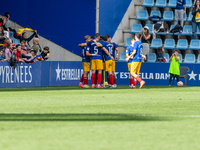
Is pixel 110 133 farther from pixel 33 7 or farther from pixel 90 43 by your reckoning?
pixel 33 7

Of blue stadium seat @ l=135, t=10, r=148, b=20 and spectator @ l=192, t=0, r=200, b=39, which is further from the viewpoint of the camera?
blue stadium seat @ l=135, t=10, r=148, b=20

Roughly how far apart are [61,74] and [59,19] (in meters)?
4.07

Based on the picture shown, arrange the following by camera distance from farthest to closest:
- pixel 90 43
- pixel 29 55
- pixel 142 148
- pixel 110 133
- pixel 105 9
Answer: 1. pixel 105 9
2. pixel 29 55
3. pixel 90 43
4. pixel 110 133
5. pixel 142 148

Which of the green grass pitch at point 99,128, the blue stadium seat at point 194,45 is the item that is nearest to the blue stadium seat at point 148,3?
the blue stadium seat at point 194,45

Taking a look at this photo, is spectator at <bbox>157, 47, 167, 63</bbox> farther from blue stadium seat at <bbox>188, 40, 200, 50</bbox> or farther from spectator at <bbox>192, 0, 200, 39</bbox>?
spectator at <bbox>192, 0, 200, 39</bbox>


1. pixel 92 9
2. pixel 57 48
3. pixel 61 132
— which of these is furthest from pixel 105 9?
pixel 61 132

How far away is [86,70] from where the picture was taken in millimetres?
17609

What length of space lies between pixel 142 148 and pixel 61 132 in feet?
4.56

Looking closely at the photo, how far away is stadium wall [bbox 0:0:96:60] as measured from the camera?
2205 cm

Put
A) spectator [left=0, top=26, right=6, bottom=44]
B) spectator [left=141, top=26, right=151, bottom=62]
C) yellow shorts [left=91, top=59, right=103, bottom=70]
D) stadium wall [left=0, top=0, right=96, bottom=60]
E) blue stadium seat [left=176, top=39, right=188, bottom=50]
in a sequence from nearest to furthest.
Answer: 1. yellow shorts [left=91, top=59, right=103, bottom=70]
2. spectator [left=0, top=26, right=6, bottom=44]
3. spectator [left=141, top=26, right=151, bottom=62]
4. stadium wall [left=0, top=0, right=96, bottom=60]
5. blue stadium seat [left=176, top=39, right=188, bottom=50]

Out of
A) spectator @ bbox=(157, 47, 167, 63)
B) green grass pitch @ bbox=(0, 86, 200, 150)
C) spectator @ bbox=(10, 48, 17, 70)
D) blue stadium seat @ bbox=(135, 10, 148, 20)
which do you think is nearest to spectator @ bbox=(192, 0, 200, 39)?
blue stadium seat @ bbox=(135, 10, 148, 20)

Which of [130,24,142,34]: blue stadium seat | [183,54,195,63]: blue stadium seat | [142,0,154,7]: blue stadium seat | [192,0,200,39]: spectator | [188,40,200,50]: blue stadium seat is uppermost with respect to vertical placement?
[142,0,154,7]: blue stadium seat

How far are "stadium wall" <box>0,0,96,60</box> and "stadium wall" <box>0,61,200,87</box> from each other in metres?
2.38

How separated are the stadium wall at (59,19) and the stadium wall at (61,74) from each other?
238 centimetres
